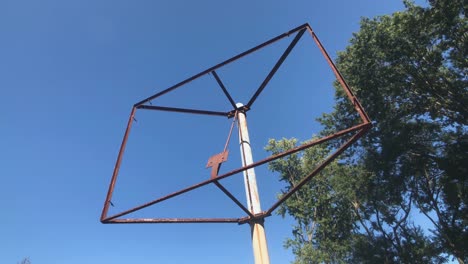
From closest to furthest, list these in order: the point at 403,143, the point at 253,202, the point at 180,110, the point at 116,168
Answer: the point at 253,202, the point at 116,168, the point at 180,110, the point at 403,143

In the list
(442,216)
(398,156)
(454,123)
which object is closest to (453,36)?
(454,123)

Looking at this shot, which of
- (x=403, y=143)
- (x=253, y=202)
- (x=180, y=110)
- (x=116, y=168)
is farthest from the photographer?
(x=403, y=143)

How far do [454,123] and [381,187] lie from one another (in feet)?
19.6

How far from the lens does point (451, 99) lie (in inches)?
687

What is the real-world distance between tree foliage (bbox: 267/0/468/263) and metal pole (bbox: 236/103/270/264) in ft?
54.4

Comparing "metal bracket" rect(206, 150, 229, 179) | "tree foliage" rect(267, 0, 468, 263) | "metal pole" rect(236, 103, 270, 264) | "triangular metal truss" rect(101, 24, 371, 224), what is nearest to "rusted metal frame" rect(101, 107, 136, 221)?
"triangular metal truss" rect(101, 24, 371, 224)

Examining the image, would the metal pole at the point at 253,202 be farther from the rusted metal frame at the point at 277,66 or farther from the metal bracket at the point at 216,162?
the rusted metal frame at the point at 277,66

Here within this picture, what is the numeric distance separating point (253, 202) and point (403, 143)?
18.7 m

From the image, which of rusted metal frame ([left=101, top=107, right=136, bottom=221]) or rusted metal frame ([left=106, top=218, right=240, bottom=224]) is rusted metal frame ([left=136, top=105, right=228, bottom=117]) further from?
rusted metal frame ([left=106, top=218, right=240, bottom=224])

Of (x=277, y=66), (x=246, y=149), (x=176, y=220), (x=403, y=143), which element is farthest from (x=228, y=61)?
(x=403, y=143)

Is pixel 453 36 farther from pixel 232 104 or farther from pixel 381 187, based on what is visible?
pixel 232 104

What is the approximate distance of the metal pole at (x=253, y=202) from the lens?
3471 millimetres

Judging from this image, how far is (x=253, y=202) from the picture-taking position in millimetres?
3820

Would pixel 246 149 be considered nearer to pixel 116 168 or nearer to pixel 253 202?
pixel 253 202
